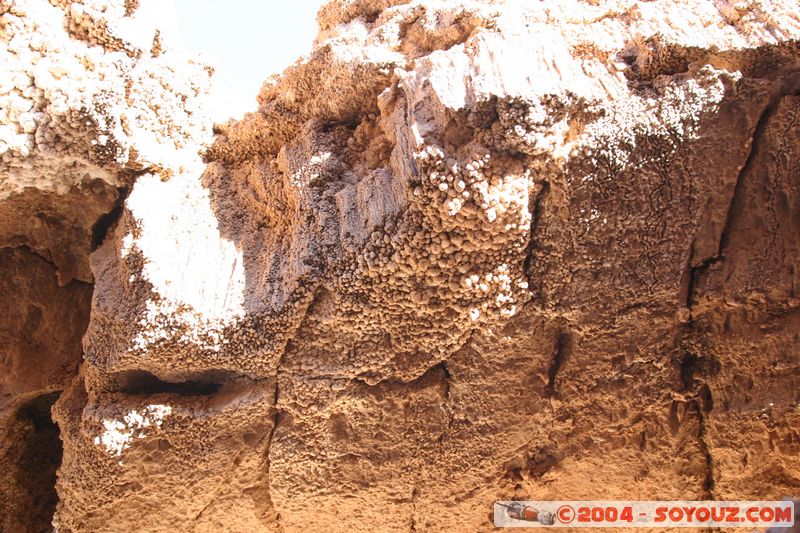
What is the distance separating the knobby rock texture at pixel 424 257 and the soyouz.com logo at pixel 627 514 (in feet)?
0.21

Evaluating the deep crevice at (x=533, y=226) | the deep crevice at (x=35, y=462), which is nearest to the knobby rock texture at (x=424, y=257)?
the deep crevice at (x=533, y=226)

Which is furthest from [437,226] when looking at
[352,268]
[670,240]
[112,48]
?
[112,48]

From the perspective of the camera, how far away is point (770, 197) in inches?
64.8

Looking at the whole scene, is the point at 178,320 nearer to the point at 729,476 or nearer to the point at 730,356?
the point at 730,356

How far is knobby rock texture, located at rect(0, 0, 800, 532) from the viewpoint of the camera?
1.59 m

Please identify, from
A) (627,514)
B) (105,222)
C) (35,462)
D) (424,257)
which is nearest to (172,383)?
(105,222)

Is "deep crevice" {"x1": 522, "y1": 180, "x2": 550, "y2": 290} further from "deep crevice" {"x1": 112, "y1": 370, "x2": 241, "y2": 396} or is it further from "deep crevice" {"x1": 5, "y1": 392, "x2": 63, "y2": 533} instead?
"deep crevice" {"x1": 5, "y1": 392, "x2": 63, "y2": 533}

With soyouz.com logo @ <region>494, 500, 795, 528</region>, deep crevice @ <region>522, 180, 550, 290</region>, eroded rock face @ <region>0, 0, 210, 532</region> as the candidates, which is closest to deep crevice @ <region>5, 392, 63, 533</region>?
eroded rock face @ <region>0, 0, 210, 532</region>

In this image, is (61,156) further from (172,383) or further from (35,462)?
(35,462)

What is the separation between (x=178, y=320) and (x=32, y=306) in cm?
118

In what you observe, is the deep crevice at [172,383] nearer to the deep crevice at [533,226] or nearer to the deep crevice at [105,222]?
the deep crevice at [105,222]

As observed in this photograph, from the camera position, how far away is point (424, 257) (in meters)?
1.62

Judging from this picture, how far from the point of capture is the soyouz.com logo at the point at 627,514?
2080 millimetres

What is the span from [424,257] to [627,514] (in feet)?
4.59
